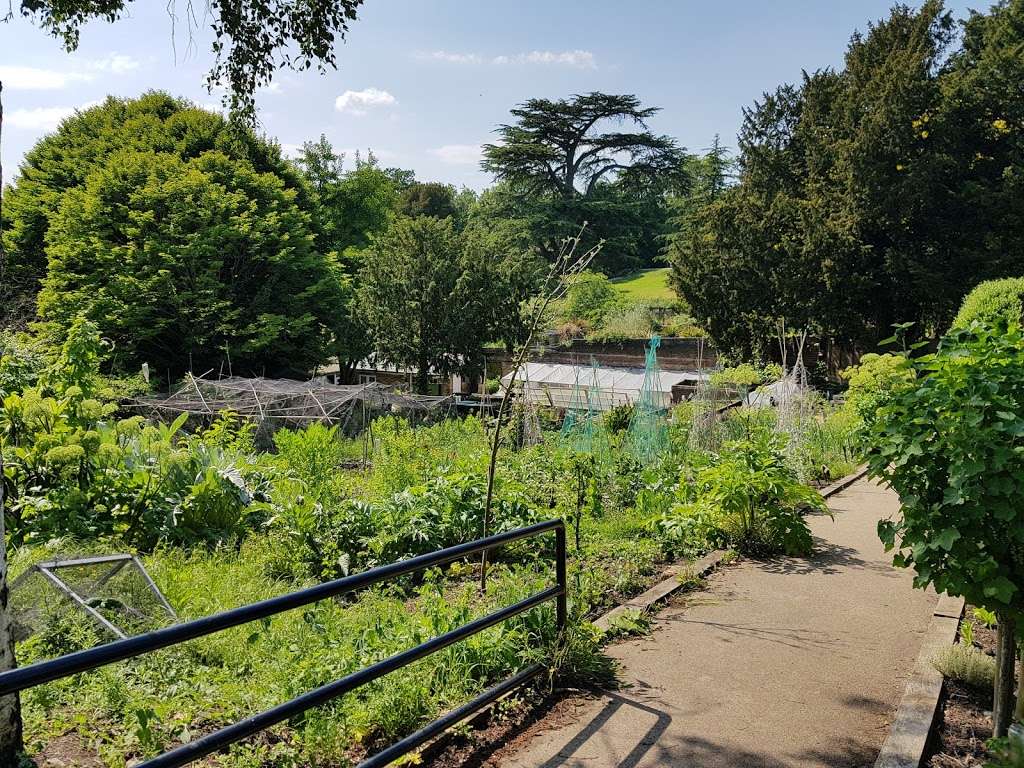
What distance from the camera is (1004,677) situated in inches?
130

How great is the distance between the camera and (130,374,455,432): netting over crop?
16.6 m

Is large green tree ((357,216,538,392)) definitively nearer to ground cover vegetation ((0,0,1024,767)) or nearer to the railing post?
ground cover vegetation ((0,0,1024,767))

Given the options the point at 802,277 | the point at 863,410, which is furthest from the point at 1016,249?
the point at 863,410

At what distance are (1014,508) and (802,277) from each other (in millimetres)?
23873

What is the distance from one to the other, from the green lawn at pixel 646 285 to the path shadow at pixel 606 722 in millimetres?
37091

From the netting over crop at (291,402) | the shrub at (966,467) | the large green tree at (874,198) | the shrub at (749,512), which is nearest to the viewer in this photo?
the shrub at (966,467)

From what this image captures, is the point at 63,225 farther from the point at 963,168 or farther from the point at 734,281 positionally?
the point at 963,168

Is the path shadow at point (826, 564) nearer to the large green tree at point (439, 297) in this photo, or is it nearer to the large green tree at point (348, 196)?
the large green tree at point (439, 297)

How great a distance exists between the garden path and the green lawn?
35.0 meters

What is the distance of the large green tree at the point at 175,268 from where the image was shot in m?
24.2

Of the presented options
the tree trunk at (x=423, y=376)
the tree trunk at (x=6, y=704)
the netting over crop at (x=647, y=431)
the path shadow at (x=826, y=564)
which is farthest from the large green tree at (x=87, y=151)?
the tree trunk at (x=6, y=704)

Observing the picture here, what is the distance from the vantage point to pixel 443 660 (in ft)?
13.2

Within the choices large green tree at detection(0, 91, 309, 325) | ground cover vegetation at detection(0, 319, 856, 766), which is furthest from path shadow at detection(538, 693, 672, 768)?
large green tree at detection(0, 91, 309, 325)

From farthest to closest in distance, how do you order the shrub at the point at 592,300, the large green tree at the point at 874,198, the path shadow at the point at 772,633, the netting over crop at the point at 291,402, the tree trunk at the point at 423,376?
the shrub at the point at 592,300 → the tree trunk at the point at 423,376 → the large green tree at the point at 874,198 → the netting over crop at the point at 291,402 → the path shadow at the point at 772,633
